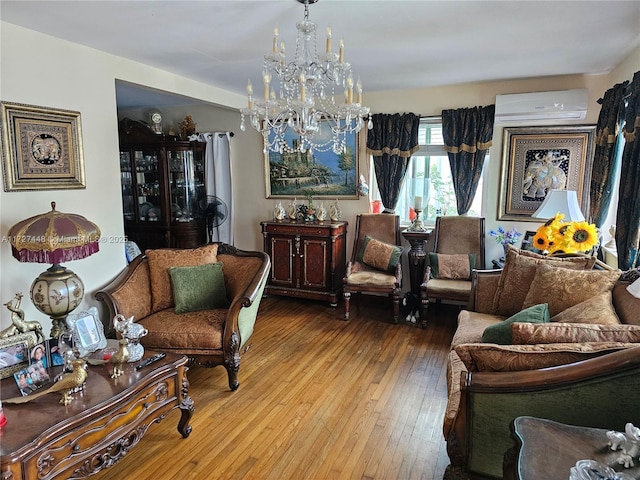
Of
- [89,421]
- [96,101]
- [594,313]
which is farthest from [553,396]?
[96,101]

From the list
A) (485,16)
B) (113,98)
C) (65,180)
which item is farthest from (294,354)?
(485,16)

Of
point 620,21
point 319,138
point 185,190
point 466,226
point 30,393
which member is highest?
point 620,21

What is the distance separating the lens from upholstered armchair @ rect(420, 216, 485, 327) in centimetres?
404

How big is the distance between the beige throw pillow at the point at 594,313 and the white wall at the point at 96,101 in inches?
80.3

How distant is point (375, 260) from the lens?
452 centimetres

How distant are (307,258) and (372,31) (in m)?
2.68

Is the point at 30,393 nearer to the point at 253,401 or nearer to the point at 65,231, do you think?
the point at 65,231

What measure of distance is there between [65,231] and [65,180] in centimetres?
63

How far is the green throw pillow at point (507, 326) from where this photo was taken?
2.05 metres

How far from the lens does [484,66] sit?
366 cm

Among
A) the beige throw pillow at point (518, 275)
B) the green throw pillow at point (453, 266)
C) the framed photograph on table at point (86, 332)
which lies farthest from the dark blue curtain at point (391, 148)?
the framed photograph on table at point (86, 332)

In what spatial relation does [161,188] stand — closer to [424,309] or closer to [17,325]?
[17,325]

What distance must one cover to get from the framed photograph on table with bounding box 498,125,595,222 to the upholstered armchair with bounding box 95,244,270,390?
9.19 ft

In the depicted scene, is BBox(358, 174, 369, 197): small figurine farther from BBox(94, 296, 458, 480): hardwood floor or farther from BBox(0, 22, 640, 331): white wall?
BBox(94, 296, 458, 480): hardwood floor
